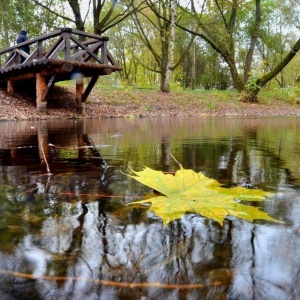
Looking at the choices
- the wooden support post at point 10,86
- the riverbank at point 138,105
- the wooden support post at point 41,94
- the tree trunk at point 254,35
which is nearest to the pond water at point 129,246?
the riverbank at point 138,105

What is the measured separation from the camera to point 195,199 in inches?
52.1

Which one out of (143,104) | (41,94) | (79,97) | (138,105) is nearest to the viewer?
(41,94)

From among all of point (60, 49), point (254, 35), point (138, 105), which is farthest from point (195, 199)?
point (254, 35)

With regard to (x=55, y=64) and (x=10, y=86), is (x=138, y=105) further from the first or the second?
(x=55, y=64)

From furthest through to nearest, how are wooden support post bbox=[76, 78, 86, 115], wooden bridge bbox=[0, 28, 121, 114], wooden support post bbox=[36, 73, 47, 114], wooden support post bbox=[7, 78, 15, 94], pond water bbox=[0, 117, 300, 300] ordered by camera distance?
wooden support post bbox=[7, 78, 15, 94] → wooden support post bbox=[76, 78, 86, 115] → wooden support post bbox=[36, 73, 47, 114] → wooden bridge bbox=[0, 28, 121, 114] → pond water bbox=[0, 117, 300, 300]

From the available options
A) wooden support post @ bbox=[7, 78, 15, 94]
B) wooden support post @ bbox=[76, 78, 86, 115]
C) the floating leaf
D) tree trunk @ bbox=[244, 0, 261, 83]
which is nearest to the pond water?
the floating leaf

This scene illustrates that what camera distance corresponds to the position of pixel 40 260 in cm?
96

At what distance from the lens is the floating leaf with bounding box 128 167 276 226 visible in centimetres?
123

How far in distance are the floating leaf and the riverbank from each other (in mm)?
8018

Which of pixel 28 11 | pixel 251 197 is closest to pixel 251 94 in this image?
pixel 28 11

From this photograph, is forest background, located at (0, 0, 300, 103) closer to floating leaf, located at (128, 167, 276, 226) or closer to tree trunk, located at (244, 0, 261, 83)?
tree trunk, located at (244, 0, 261, 83)

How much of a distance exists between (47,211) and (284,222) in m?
0.99

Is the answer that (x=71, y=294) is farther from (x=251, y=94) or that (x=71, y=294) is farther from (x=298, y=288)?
(x=251, y=94)

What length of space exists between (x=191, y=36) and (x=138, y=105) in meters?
22.2
